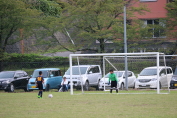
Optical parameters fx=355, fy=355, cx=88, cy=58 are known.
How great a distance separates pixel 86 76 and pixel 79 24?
5.30 meters

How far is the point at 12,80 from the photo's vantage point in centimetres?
2616

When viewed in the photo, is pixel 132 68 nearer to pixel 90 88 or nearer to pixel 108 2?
pixel 90 88

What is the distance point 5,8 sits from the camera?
30062 mm

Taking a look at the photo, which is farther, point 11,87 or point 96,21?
point 96,21

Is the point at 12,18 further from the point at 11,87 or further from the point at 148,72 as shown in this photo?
the point at 148,72

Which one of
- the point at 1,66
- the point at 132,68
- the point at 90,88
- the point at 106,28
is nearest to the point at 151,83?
the point at 132,68

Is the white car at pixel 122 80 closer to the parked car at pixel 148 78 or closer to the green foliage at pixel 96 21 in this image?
the parked car at pixel 148 78

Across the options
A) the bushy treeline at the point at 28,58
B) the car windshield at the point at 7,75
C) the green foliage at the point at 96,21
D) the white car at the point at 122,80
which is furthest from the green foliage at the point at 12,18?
the white car at the point at 122,80

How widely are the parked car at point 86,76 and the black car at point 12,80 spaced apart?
11.0ft

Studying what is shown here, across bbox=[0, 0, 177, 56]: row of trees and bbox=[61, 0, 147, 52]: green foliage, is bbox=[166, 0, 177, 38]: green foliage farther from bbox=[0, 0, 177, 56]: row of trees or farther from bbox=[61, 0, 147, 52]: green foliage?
bbox=[61, 0, 147, 52]: green foliage

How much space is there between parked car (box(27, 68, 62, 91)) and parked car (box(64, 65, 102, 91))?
3.97 feet

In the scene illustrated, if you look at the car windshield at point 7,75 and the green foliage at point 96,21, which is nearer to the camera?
the car windshield at point 7,75

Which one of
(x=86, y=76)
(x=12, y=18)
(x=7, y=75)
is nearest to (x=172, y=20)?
(x=86, y=76)

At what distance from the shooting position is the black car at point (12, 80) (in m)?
25.7
